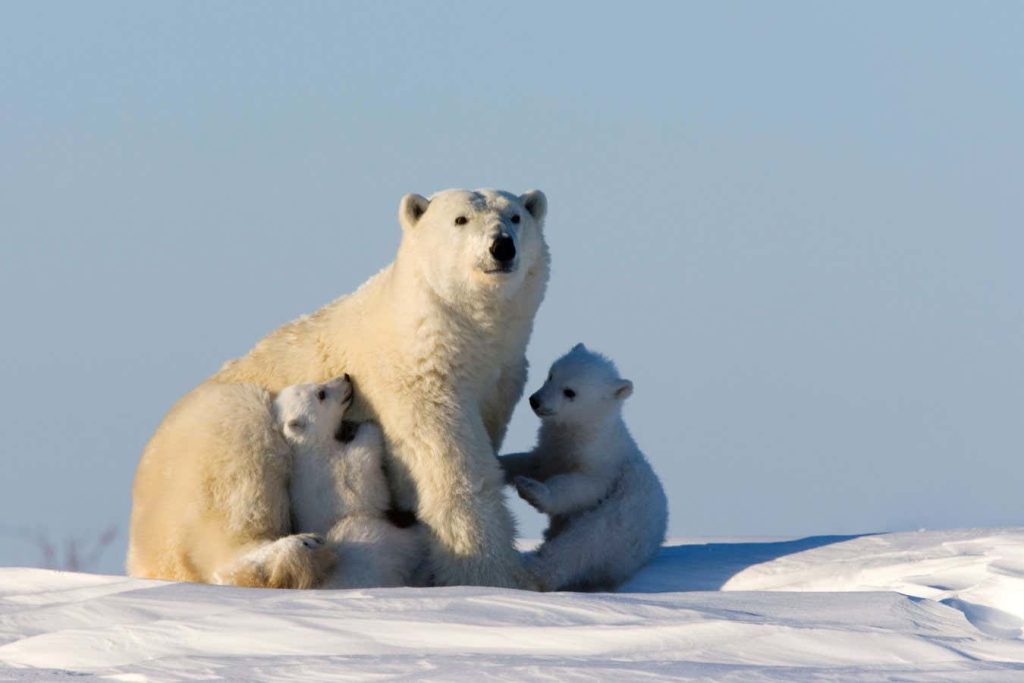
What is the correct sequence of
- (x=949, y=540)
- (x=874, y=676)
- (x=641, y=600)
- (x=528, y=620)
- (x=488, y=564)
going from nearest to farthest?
(x=874, y=676)
(x=528, y=620)
(x=641, y=600)
(x=488, y=564)
(x=949, y=540)

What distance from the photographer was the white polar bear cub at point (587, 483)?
845 cm

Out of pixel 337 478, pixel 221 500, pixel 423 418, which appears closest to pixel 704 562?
pixel 423 418

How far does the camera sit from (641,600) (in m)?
6.82

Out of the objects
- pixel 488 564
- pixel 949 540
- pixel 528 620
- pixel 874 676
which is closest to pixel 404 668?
pixel 528 620

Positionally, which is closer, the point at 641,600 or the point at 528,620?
the point at 528,620

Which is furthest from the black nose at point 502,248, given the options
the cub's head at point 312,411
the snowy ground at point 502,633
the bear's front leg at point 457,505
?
the snowy ground at point 502,633

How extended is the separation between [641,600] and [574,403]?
2.07 meters

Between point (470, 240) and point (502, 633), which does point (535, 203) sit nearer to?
point (470, 240)

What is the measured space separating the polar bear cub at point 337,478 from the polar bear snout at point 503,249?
1.08 meters

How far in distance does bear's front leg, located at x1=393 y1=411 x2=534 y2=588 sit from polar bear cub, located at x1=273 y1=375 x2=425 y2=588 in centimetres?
15

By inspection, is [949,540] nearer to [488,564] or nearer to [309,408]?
[488,564]

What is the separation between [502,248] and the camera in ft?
25.8

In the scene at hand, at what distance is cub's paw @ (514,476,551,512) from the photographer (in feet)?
27.9

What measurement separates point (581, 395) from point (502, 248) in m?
1.24
